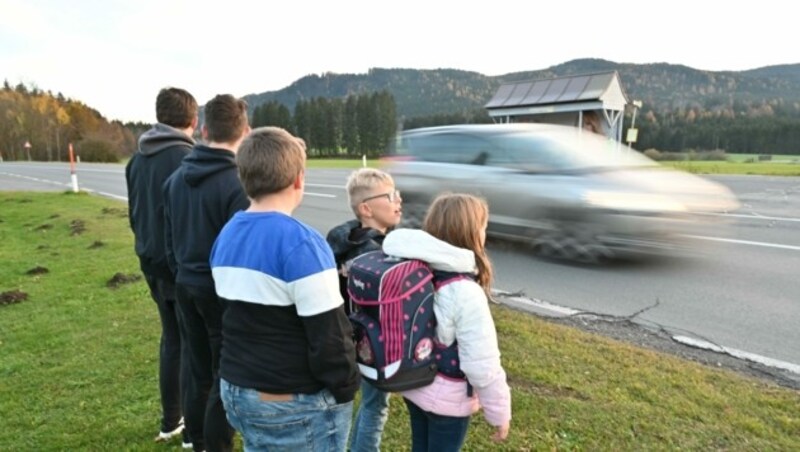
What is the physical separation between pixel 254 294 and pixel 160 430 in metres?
1.94

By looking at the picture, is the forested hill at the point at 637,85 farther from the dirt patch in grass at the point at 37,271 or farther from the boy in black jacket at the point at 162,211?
the boy in black jacket at the point at 162,211

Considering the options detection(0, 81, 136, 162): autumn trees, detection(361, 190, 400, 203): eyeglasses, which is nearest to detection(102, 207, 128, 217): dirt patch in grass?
detection(361, 190, 400, 203): eyeglasses

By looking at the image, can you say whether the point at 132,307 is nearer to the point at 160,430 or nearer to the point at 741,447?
the point at 160,430

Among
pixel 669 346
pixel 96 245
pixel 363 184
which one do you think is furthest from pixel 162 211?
pixel 96 245

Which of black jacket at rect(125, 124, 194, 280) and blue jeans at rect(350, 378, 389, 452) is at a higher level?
black jacket at rect(125, 124, 194, 280)

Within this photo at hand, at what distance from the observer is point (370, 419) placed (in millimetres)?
2402

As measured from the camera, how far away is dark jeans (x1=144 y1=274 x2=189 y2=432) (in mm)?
2766

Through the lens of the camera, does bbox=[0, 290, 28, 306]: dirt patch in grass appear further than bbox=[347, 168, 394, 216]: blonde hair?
Yes

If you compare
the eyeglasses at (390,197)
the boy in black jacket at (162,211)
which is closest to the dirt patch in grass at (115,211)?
the boy in black jacket at (162,211)

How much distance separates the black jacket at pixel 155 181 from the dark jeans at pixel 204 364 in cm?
51

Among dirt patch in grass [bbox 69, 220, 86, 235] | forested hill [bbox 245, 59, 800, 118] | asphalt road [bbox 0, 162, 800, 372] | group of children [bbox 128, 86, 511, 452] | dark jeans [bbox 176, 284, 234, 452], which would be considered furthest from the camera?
forested hill [bbox 245, 59, 800, 118]

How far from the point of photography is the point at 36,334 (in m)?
4.57

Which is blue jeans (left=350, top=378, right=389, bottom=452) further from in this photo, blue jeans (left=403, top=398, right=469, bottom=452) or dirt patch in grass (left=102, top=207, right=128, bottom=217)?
dirt patch in grass (left=102, top=207, right=128, bottom=217)

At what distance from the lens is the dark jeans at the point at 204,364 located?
2.18 meters
